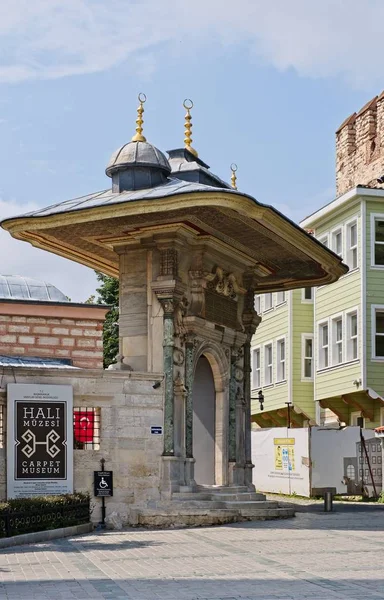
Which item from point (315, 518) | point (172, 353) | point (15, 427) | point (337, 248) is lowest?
point (315, 518)

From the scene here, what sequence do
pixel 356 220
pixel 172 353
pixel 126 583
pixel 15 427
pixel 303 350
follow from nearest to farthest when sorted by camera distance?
pixel 126 583, pixel 15 427, pixel 172 353, pixel 356 220, pixel 303 350

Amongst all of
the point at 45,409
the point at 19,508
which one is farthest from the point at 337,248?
the point at 19,508

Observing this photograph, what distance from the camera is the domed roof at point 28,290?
28.8 metres

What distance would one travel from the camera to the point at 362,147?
161 ft

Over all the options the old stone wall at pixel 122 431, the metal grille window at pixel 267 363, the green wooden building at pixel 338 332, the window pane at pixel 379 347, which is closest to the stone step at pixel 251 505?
the old stone wall at pixel 122 431

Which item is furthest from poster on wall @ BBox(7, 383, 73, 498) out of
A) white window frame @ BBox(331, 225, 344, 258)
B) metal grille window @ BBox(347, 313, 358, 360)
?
white window frame @ BBox(331, 225, 344, 258)

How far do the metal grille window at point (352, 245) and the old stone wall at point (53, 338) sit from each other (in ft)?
44.8

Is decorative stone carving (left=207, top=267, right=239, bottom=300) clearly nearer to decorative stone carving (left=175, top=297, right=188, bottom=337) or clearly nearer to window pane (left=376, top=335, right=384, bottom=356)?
decorative stone carving (left=175, top=297, right=188, bottom=337)

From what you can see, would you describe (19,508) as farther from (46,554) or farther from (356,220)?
(356,220)

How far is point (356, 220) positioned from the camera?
3866 centimetres

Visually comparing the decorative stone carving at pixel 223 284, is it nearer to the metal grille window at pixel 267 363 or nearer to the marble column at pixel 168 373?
the marble column at pixel 168 373

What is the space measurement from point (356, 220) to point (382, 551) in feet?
76.2

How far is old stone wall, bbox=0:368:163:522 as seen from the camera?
22375 millimetres

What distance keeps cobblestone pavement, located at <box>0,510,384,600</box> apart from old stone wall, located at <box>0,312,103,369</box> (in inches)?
273
